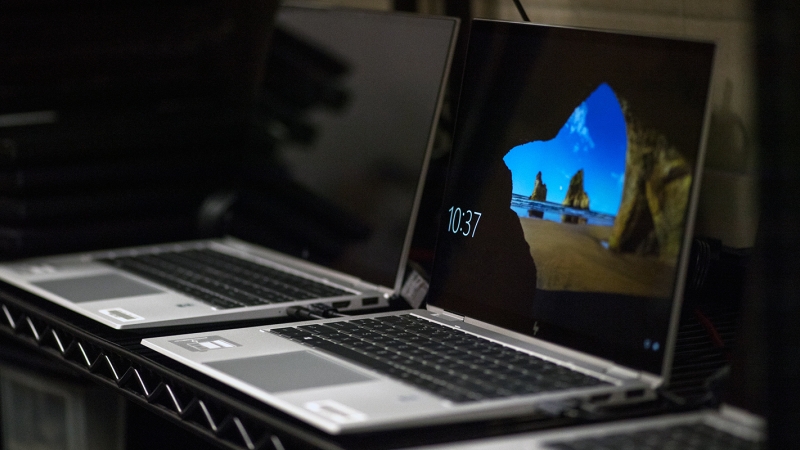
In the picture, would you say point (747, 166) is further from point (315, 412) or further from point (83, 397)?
point (83, 397)

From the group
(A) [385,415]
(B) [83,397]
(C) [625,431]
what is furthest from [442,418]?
(B) [83,397]

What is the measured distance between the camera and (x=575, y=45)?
106cm

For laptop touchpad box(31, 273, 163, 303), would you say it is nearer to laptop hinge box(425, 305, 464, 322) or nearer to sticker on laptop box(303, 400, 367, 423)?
laptop hinge box(425, 305, 464, 322)

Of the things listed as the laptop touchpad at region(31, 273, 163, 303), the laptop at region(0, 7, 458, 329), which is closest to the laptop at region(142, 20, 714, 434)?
the laptop at region(0, 7, 458, 329)

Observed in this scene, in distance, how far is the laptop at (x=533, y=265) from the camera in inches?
35.8

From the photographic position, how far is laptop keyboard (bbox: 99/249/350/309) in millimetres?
1293

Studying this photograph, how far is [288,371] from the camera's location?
95 cm

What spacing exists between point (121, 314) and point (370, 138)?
45cm

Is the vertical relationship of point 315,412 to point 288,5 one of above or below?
below

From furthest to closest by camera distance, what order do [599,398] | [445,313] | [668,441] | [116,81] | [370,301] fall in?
[116,81] → [370,301] → [445,313] → [599,398] → [668,441]

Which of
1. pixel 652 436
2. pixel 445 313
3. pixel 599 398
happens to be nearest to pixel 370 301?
pixel 445 313

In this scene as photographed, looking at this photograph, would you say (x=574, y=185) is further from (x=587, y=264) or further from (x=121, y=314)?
(x=121, y=314)

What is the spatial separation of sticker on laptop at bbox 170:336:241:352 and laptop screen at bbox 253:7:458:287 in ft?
1.09

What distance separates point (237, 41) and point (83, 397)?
745 millimetres
